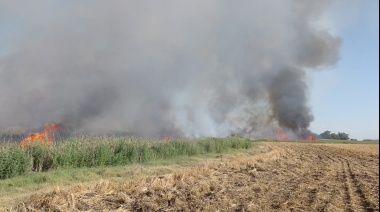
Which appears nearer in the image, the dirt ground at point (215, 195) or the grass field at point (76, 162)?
the dirt ground at point (215, 195)

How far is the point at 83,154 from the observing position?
784 inches

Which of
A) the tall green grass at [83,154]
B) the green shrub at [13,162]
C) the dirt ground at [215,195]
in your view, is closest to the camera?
the dirt ground at [215,195]

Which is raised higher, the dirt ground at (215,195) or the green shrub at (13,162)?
the green shrub at (13,162)

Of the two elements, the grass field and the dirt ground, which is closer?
the dirt ground

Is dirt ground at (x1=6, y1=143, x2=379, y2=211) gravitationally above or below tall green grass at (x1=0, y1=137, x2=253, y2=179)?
below

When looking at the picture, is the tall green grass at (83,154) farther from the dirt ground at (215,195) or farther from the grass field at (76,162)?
the dirt ground at (215,195)

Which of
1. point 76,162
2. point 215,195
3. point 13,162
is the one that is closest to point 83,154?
point 76,162

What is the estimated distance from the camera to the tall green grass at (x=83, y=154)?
1623 centimetres

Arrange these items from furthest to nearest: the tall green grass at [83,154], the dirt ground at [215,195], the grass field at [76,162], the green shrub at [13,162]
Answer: the tall green grass at [83,154], the green shrub at [13,162], the grass field at [76,162], the dirt ground at [215,195]

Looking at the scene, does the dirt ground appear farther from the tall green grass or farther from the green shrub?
the tall green grass

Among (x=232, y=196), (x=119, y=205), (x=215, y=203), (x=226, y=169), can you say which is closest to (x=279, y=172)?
(x=226, y=169)

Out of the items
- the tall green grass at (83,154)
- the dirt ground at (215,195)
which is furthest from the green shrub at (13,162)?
the dirt ground at (215,195)

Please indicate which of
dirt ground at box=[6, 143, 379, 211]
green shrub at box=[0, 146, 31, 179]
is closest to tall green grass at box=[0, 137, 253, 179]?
green shrub at box=[0, 146, 31, 179]

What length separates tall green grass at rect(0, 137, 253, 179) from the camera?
1623 centimetres
